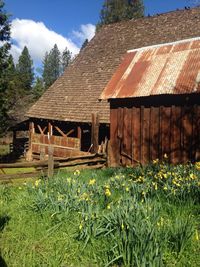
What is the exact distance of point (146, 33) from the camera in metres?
24.5

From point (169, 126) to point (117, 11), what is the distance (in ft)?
107

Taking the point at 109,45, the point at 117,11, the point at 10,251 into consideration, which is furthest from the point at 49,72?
the point at 10,251

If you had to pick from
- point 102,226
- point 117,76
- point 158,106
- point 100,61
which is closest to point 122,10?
point 100,61

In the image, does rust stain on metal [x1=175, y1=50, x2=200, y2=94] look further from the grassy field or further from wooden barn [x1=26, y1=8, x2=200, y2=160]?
wooden barn [x1=26, y1=8, x2=200, y2=160]

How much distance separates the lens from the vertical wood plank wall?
1239 cm

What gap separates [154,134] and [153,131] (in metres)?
0.12

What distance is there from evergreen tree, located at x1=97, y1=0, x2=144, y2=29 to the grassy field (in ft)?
122

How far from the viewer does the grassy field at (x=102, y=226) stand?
462 centimetres

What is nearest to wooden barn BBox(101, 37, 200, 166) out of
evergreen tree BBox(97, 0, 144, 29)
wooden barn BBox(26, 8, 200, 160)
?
wooden barn BBox(26, 8, 200, 160)

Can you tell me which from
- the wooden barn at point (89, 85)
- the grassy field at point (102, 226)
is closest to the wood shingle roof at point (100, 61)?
the wooden barn at point (89, 85)

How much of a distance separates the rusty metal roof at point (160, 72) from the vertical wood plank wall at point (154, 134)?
2.10ft

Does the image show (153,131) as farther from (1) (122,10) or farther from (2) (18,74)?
(2) (18,74)

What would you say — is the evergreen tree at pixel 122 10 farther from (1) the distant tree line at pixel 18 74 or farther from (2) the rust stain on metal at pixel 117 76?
(2) the rust stain on metal at pixel 117 76

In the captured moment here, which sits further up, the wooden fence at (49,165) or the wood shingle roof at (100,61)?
the wood shingle roof at (100,61)
